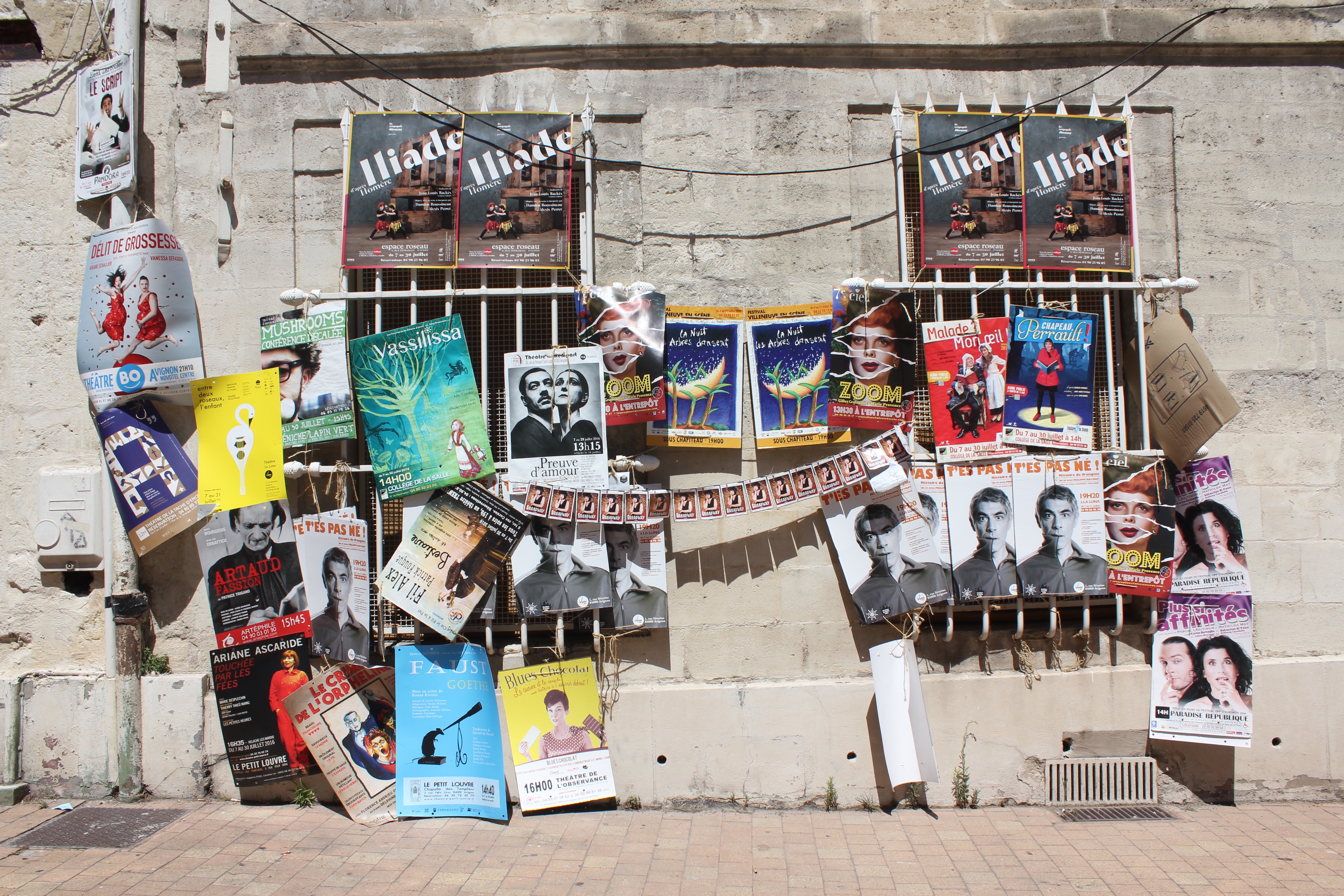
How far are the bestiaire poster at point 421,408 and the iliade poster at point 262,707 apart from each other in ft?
3.81

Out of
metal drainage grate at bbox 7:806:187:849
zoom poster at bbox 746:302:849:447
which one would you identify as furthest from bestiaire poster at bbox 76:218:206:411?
zoom poster at bbox 746:302:849:447

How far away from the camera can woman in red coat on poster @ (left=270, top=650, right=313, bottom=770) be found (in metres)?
4.77

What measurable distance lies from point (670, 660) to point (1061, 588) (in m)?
2.35

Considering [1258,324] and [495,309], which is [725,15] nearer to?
[495,309]

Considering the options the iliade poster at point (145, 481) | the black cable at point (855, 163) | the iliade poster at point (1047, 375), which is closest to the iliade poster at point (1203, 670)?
the iliade poster at point (1047, 375)

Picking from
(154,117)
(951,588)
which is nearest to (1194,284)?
(951,588)

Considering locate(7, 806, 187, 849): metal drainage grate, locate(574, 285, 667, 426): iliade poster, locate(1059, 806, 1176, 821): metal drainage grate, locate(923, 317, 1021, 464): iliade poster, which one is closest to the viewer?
locate(7, 806, 187, 849): metal drainage grate

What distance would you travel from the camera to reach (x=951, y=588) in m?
4.81

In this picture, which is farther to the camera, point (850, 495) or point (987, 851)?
point (850, 495)

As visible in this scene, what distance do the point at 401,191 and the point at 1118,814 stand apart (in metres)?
5.59

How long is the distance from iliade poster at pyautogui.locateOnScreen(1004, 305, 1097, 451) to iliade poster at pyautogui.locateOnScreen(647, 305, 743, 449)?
1.66 meters

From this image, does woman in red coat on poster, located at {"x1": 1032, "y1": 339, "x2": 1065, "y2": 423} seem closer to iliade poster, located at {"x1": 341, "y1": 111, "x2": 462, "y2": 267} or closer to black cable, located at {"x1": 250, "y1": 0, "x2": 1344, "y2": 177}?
black cable, located at {"x1": 250, "y1": 0, "x2": 1344, "y2": 177}

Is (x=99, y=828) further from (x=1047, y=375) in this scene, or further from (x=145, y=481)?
(x=1047, y=375)

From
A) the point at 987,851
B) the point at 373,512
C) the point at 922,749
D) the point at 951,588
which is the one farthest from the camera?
the point at 373,512
